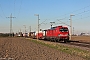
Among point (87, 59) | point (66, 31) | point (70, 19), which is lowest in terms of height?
point (87, 59)

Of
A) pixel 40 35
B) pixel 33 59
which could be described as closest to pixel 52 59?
pixel 33 59

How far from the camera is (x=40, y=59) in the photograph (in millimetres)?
15984

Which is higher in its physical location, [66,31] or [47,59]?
[66,31]

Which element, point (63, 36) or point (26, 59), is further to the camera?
point (63, 36)

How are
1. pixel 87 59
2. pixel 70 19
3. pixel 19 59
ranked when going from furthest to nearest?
pixel 70 19
pixel 87 59
pixel 19 59

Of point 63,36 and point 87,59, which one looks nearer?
point 87,59

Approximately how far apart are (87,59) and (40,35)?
71356mm

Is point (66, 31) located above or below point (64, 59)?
above

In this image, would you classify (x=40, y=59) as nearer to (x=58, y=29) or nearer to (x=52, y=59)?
(x=52, y=59)

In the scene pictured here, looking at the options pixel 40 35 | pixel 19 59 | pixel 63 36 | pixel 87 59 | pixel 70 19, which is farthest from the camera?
pixel 40 35

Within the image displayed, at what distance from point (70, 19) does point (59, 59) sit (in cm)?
4799

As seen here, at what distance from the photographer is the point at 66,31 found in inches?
1889

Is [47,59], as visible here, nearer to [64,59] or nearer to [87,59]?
[64,59]

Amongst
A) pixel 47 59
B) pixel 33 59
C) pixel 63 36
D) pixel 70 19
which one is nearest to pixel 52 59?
pixel 47 59
